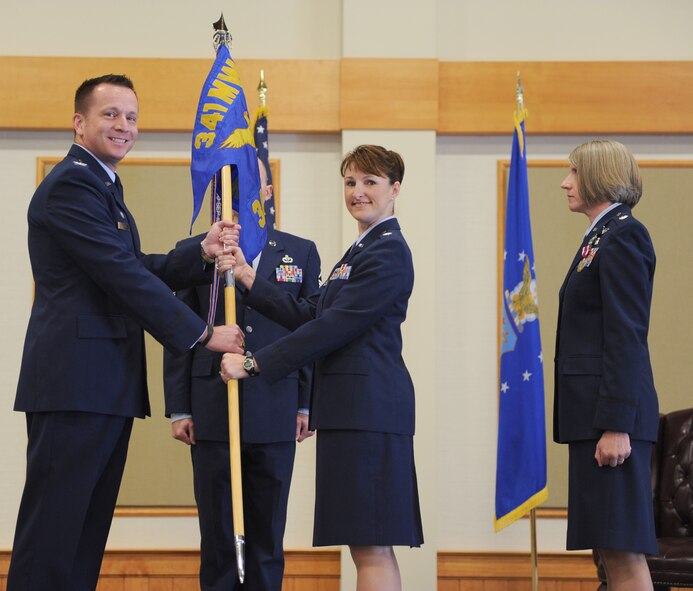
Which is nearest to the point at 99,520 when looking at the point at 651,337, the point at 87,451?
the point at 87,451

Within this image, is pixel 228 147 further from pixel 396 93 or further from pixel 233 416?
pixel 396 93

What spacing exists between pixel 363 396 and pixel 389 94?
2.33 m

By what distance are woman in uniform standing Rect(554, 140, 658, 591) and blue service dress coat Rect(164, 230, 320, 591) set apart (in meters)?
0.97

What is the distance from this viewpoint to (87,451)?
2.46 meters

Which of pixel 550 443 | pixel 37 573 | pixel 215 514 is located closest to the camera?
pixel 37 573

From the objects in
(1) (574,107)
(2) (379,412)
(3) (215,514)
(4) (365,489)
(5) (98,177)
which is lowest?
(3) (215,514)

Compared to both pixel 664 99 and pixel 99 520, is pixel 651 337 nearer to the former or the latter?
pixel 664 99

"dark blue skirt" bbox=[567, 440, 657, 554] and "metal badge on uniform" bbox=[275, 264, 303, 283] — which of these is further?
"metal badge on uniform" bbox=[275, 264, 303, 283]

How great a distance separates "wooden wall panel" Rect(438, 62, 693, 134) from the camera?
4570 millimetres

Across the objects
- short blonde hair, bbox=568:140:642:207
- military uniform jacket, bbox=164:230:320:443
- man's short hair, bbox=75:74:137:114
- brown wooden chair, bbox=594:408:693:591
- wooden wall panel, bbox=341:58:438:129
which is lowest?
brown wooden chair, bbox=594:408:693:591

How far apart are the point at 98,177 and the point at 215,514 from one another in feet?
3.89

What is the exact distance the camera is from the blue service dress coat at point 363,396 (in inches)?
99.1

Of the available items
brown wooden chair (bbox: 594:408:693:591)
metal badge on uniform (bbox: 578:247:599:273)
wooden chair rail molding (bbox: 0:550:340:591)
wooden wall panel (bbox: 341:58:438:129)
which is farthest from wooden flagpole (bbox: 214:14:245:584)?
wooden chair rail molding (bbox: 0:550:340:591)

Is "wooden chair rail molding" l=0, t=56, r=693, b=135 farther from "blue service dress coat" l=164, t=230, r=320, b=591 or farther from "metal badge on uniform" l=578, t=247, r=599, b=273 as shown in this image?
"metal badge on uniform" l=578, t=247, r=599, b=273
